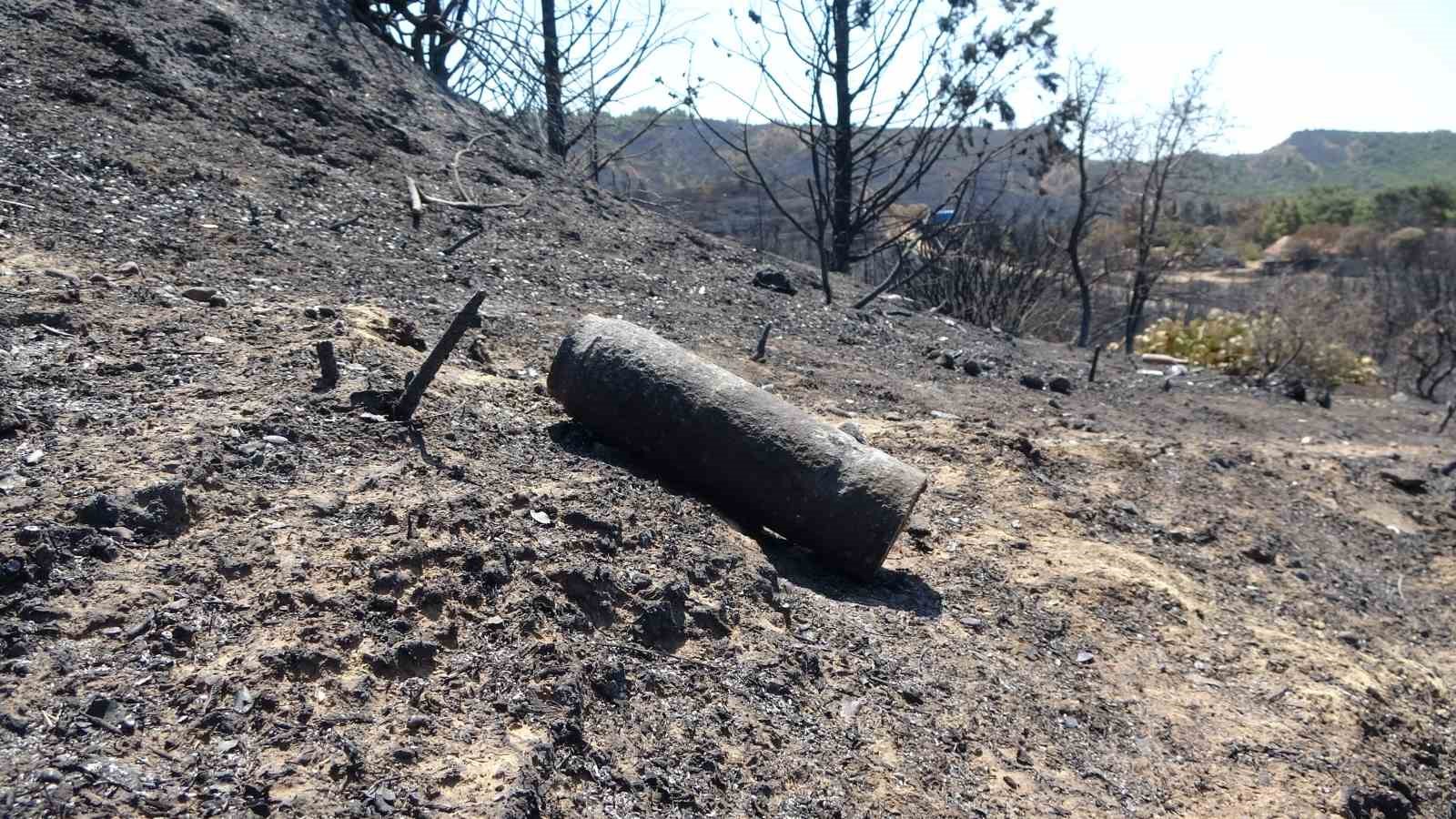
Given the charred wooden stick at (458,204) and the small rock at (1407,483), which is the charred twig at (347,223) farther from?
the small rock at (1407,483)

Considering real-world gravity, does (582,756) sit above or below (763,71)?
→ below

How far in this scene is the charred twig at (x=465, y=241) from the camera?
6.58m

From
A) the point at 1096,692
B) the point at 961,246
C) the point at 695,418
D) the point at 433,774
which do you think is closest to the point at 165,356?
the point at 695,418

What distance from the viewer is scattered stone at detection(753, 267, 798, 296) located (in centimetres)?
875

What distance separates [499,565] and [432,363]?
0.92 m

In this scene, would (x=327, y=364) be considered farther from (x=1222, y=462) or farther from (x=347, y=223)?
(x=1222, y=462)

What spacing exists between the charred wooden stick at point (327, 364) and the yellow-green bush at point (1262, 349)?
10498 mm

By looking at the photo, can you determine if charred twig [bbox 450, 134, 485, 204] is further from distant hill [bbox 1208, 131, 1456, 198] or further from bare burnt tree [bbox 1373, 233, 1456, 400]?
distant hill [bbox 1208, 131, 1456, 198]

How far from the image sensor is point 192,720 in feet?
7.39

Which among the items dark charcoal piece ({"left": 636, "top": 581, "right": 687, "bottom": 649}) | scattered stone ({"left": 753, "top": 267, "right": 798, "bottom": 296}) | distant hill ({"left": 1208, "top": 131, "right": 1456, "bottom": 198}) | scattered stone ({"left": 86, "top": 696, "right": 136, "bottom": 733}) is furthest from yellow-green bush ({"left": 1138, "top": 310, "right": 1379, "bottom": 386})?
distant hill ({"left": 1208, "top": 131, "right": 1456, "bottom": 198})

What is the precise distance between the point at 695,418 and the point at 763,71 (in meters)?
8.86

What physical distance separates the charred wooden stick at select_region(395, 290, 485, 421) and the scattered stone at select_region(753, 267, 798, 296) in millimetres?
5227

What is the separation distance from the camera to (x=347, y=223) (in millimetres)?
6277

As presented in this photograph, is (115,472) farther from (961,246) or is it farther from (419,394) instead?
(961,246)
